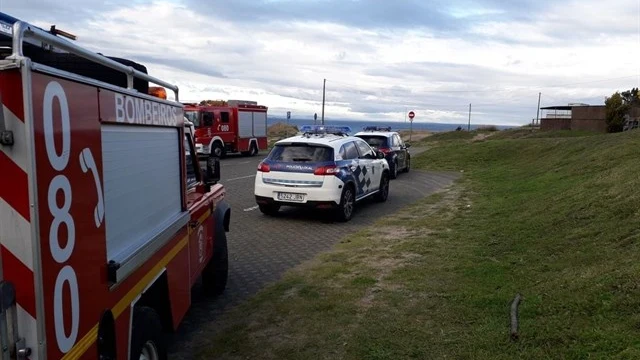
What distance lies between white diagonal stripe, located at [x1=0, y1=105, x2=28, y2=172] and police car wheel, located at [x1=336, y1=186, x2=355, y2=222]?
336 inches

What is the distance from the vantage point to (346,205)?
34.8ft

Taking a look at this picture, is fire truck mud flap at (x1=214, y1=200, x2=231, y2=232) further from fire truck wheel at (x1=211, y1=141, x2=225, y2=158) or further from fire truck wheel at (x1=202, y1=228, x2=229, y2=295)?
fire truck wheel at (x1=211, y1=141, x2=225, y2=158)

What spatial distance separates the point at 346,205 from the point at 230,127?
722 inches

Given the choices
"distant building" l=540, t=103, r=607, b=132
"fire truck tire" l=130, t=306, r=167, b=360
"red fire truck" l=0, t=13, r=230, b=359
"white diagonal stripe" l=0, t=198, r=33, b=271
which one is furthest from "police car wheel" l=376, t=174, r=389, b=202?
"distant building" l=540, t=103, r=607, b=132

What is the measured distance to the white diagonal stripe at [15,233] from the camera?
1934 mm

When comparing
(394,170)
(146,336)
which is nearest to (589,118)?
(394,170)

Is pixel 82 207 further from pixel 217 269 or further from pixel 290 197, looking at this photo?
pixel 290 197

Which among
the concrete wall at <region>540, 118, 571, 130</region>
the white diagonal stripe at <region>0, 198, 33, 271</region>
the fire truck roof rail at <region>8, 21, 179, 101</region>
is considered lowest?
A: the white diagonal stripe at <region>0, 198, 33, 271</region>

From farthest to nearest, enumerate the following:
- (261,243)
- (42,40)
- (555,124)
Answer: (555,124) < (261,243) < (42,40)

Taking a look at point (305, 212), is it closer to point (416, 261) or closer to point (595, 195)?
point (416, 261)

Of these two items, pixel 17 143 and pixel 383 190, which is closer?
pixel 17 143

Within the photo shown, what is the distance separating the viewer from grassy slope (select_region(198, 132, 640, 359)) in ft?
14.4

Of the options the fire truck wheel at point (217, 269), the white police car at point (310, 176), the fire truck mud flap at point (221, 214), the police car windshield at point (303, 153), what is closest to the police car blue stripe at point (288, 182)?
the white police car at point (310, 176)

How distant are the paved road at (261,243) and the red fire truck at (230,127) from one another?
10568 mm
